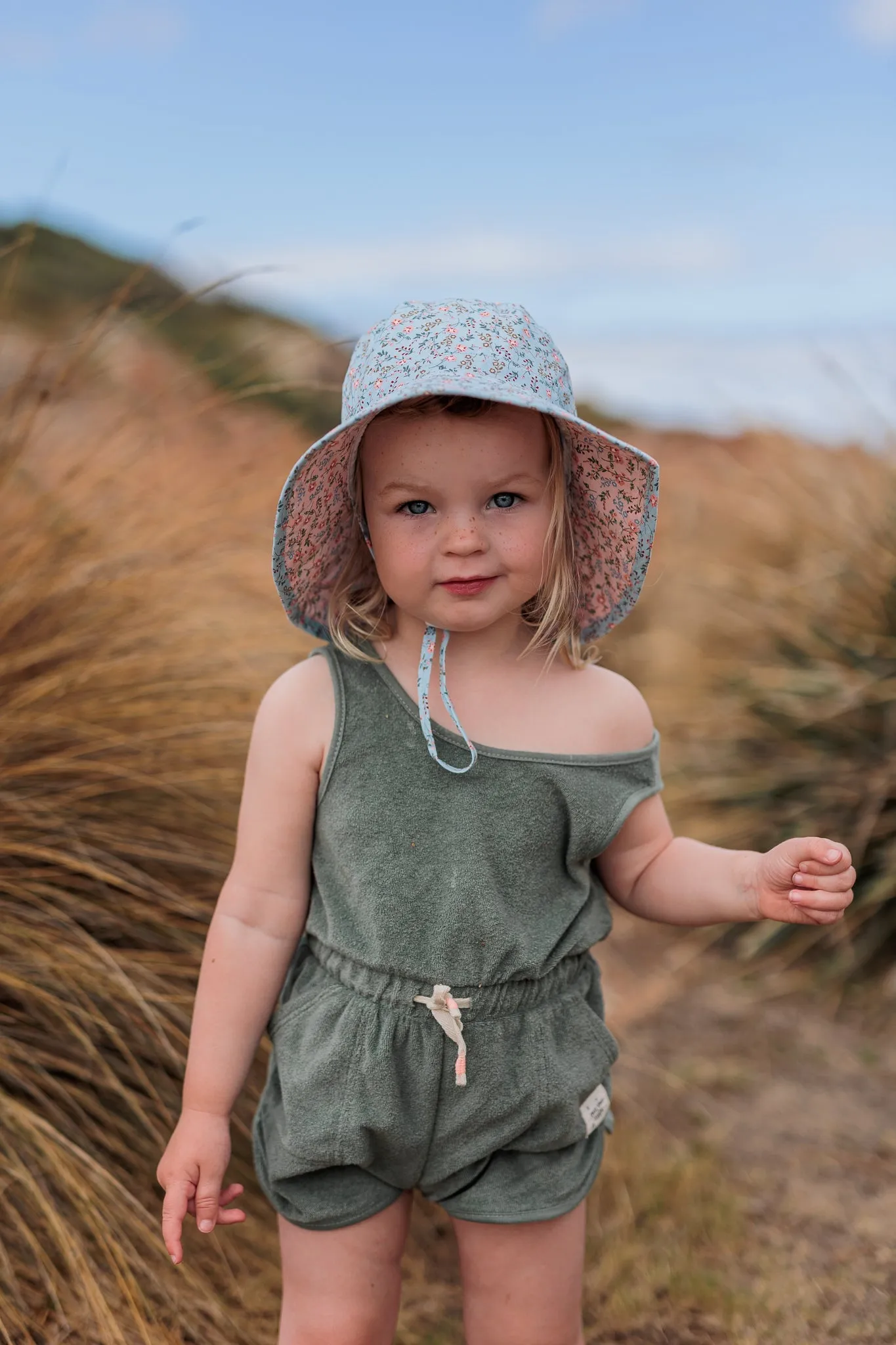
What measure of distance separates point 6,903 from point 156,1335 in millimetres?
717

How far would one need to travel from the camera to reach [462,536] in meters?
1.53

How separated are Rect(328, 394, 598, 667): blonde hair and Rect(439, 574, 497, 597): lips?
4.1 inches

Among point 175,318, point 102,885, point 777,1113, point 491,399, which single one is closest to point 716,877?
point 491,399

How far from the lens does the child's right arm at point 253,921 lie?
5.40ft

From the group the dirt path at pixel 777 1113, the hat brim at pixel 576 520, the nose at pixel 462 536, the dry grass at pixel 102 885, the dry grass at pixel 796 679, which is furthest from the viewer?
the dry grass at pixel 796 679

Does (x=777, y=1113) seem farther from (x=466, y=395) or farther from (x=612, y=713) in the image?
(x=466, y=395)

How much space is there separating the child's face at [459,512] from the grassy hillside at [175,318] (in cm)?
47

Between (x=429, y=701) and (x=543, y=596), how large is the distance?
0.24 meters

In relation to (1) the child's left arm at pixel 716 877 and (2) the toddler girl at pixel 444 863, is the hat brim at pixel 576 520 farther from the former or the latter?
(1) the child's left arm at pixel 716 877

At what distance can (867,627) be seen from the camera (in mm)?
3811

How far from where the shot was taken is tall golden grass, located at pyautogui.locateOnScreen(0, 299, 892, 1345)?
1.98 m

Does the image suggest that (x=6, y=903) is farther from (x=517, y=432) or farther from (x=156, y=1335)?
(x=517, y=432)

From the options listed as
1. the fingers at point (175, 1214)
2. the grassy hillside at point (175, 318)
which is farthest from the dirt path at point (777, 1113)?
the grassy hillside at point (175, 318)

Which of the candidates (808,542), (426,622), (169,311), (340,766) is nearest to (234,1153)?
(340,766)
